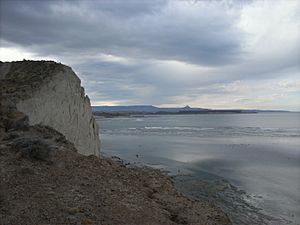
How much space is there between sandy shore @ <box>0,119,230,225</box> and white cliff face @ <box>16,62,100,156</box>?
376 centimetres

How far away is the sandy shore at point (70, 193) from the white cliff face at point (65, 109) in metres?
Answer: 3.76

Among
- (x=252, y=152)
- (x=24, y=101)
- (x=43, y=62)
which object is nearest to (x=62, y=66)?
(x=43, y=62)

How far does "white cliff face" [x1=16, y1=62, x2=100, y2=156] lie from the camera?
48.9 ft

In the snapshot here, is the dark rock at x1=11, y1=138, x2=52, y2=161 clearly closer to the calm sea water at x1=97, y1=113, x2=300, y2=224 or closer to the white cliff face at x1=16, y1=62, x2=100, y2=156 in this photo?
the white cliff face at x1=16, y1=62, x2=100, y2=156

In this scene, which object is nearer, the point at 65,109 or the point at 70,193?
the point at 70,193

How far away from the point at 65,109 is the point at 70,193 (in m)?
10.2

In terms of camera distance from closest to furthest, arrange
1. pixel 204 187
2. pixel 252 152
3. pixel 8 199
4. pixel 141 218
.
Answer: pixel 8 199, pixel 141 218, pixel 204 187, pixel 252 152

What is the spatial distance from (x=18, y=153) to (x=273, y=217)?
32.8 feet

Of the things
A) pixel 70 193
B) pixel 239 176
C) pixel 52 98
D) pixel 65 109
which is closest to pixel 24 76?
pixel 52 98

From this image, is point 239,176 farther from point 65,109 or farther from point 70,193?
point 70,193

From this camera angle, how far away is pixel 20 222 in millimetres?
5941

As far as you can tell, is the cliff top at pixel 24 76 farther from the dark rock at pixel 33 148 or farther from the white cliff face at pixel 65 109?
the dark rock at pixel 33 148

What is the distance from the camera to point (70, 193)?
304 inches

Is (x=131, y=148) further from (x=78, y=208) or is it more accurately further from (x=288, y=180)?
(x=78, y=208)
